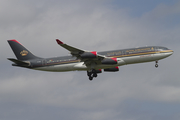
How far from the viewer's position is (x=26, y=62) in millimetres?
63906

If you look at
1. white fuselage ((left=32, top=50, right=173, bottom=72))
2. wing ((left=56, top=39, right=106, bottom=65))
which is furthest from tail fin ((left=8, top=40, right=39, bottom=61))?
wing ((left=56, top=39, right=106, bottom=65))

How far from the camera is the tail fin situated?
66000 mm

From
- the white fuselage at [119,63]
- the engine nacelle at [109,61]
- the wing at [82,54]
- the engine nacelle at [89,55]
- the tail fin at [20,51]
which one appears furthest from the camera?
the tail fin at [20,51]

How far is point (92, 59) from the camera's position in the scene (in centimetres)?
5997

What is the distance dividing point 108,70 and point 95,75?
13.3 feet

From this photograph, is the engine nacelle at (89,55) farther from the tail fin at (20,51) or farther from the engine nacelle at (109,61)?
the tail fin at (20,51)

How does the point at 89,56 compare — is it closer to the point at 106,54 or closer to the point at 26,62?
the point at 106,54

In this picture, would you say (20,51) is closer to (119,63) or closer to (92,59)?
(92,59)

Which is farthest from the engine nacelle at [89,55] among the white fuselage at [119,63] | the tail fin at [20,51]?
the tail fin at [20,51]

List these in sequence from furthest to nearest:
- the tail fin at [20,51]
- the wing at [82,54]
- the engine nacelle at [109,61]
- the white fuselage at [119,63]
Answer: the tail fin at [20,51] → the white fuselage at [119,63] → the engine nacelle at [109,61] → the wing at [82,54]

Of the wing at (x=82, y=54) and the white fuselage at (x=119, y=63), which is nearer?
the wing at (x=82, y=54)

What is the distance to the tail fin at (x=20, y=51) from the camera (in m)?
66.0

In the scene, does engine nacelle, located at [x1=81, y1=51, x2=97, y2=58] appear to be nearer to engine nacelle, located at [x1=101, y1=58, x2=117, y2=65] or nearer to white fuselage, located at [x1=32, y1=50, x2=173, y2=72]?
engine nacelle, located at [x1=101, y1=58, x2=117, y2=65]

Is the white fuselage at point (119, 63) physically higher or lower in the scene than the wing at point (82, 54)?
lower
